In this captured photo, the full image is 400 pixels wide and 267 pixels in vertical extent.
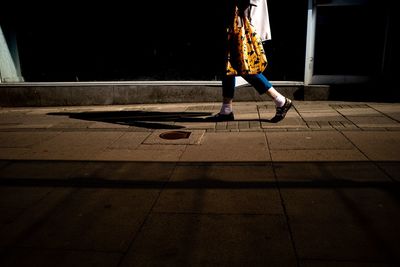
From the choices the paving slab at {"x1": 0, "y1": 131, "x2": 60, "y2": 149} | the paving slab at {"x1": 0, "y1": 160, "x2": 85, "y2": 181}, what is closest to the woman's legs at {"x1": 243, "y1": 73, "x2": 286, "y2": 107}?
the paving slab at {"x1": 0, "y1": 160, "x2": 85, "y2": 181}

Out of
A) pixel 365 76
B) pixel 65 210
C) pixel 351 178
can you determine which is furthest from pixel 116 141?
pixel 365 76

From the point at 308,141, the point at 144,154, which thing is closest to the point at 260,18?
the point at 308,141

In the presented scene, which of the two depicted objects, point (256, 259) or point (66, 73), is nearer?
point (256, 259)

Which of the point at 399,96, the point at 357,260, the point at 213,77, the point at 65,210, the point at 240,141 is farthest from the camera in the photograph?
the point at 213,77

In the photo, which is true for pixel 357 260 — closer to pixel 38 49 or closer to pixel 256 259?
pixel 256 259

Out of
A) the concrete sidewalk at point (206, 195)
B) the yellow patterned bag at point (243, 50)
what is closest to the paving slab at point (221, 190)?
the concrete sidewalk at point (206, 195)

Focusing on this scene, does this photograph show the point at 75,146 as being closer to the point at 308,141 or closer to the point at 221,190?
the point at 221,190

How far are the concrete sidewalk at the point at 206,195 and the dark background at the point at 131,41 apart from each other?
2.56 metres

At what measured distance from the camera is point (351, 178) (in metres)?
2.98

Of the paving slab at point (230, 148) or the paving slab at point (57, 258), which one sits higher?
the paving slab at point (230, 148)

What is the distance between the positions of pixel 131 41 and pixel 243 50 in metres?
3.50

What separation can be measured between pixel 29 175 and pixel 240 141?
2378 millimetres

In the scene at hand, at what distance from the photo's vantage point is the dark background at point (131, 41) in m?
6.96

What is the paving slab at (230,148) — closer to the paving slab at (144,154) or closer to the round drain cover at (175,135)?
the paving slab at (144,154)
